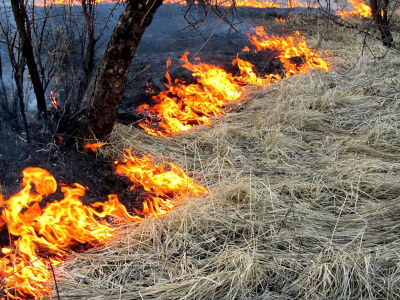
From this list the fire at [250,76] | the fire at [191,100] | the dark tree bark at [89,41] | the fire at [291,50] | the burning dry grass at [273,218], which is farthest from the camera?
the fire at [291,50]

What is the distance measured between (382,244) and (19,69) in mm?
3778

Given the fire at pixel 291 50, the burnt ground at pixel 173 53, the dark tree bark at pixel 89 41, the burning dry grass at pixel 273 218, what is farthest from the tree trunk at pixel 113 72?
the fire at pixel 291 50

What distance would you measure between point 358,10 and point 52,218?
10.3m

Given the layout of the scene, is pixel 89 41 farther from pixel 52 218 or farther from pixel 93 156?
pixel 52 218

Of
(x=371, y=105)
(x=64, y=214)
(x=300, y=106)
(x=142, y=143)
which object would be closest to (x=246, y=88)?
(x=300, y=106)

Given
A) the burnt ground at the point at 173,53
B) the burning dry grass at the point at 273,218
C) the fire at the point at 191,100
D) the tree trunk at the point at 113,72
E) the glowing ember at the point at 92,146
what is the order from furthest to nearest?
the burnt ground at the point at 173,53, the fire at the point at 191,100, the glowing ember at the point at 92,146, the tree trunk at the point at 113,72, the burning dry grass at the point at 273,218

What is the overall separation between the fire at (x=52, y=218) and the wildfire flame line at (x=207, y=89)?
4.03ft

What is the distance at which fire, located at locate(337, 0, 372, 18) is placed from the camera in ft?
33.7

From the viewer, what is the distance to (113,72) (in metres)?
3.85

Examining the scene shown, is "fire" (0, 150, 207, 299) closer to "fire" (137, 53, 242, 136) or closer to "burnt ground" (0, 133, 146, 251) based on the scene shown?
"burnt ground" (0, 133, 146, 251)

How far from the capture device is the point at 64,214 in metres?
3.09

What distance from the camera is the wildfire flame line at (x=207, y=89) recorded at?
16.9 feet

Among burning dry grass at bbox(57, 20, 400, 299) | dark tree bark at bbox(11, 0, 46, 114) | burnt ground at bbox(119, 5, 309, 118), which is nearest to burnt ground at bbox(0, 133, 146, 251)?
burning dry grass at bbox(57, 20, 400, 299)

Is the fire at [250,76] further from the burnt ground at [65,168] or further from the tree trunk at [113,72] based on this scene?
the burnt ground at [65,168]
